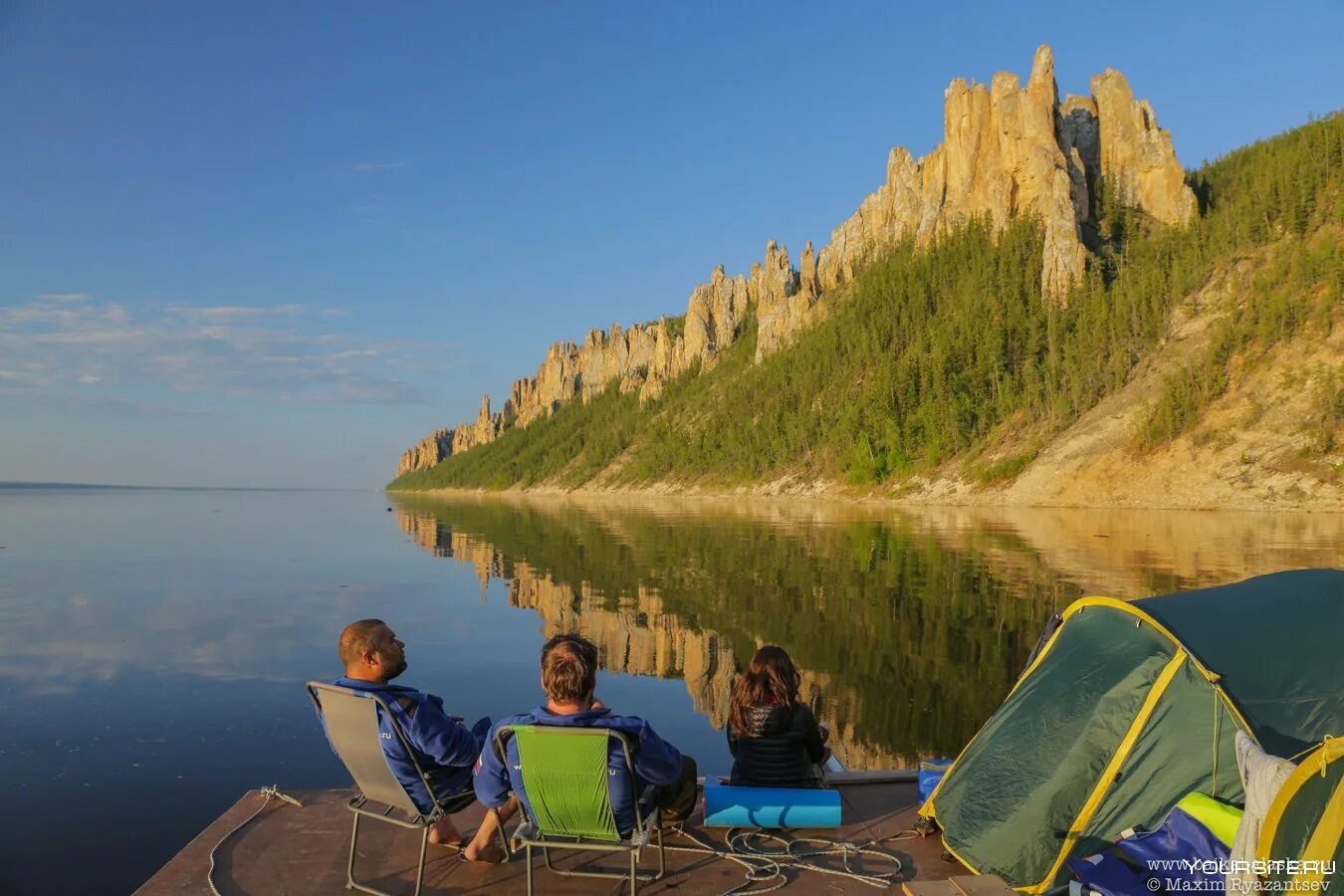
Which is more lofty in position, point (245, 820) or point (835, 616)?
point (245, 820)

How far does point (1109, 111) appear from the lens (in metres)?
109

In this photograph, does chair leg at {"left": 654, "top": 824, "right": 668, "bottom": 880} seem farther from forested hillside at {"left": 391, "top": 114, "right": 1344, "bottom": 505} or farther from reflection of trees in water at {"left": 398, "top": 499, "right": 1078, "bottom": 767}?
forested hillside at {"left": 391, "top": 114, "right": 1344, "bottom": 505}

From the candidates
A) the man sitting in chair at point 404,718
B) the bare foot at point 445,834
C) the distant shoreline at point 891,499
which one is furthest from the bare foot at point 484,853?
the distant shoreline at point 891,499

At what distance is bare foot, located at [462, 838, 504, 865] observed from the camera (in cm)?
596

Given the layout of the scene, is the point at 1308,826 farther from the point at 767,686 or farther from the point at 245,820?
the point at 245,820

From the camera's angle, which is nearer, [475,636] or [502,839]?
[502,839]

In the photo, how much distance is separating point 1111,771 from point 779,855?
228cm

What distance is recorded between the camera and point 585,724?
4.96 m

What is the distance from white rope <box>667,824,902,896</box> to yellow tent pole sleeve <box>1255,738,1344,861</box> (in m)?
2.30

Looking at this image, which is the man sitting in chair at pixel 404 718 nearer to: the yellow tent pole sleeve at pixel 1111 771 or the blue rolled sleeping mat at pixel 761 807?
the blue rolled sleeping mat at pixel 761 807

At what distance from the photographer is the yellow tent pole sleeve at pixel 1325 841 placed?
147 inches

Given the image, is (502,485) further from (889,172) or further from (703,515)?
(703,515)

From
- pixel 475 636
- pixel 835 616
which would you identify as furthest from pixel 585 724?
pixel 835 616

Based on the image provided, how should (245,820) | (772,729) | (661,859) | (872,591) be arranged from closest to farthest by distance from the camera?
1. (661,859)
2. (772,729)
3. (245,820)
4. (872,591)
